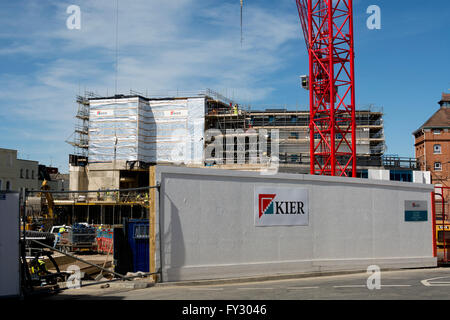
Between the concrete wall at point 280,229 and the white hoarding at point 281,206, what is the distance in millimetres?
204

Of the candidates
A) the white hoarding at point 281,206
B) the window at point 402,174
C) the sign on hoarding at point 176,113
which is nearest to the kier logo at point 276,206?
the white hoarding at point 281,206

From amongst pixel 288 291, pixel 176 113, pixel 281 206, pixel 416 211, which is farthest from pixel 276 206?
pixel 176 113

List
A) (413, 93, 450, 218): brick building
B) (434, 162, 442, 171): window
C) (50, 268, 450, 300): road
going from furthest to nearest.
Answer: (434, 162, 442, 171): window, (413, 93, 450, 218): brick building, (50, 268, 450, 300): road

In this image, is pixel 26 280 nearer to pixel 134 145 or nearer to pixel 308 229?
pixel 308 229

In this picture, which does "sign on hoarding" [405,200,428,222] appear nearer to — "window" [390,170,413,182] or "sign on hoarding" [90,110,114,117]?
"window" [390,170,413,182]

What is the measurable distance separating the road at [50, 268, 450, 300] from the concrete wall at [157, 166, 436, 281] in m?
0.90

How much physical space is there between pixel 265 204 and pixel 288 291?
4061mm

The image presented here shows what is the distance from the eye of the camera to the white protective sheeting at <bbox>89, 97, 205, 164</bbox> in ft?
243

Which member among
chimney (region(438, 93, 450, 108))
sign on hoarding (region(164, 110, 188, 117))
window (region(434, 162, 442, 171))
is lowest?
window (region(434, 162, 442, 171))

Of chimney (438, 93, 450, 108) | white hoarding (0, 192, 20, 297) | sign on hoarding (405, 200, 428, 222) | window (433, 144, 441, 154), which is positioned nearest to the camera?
white hoarding (0, 192, 20, 297)

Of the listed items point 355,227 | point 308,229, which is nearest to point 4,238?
point 308,229

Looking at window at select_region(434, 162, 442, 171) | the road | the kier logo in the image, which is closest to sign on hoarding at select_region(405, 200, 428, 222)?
the road

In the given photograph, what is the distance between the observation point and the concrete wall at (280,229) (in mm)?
14827

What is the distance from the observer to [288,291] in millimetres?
13242
